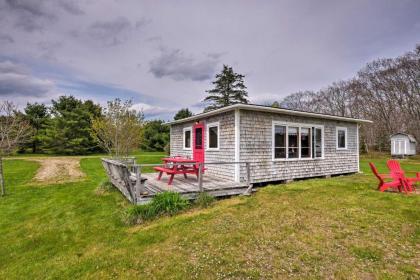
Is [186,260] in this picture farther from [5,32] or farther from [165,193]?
[5,32]

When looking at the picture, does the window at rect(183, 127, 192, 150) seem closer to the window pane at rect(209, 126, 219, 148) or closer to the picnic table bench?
the window pane at rect(209, 126, 219, 148)

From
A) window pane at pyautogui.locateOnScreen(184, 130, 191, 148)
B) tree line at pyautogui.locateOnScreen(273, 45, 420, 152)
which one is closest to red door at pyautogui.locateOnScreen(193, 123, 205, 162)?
window pane at pyautogui.locateOnScreen(184, 130, 191, 148)

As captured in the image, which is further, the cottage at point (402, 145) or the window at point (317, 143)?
the cottage at point (402, 145)

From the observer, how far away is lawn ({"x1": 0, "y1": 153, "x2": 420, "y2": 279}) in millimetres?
3090

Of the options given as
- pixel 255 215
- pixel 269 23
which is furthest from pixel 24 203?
pixel 269 23

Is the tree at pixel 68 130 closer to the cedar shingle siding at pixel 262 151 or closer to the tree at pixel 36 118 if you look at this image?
the tree at pixel 36 118

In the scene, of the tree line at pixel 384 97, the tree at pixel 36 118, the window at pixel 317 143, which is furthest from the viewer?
the tree at pixel 36 118

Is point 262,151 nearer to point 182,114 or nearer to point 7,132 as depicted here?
point 7,132

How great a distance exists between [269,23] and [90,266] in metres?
11.5

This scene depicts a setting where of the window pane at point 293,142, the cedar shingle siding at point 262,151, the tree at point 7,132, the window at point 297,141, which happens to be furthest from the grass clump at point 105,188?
the window pane at point 293,142

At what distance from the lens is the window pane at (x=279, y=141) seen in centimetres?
829

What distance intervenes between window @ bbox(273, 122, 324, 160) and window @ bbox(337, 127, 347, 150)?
131 centimetres

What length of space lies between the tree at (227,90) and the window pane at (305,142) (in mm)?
27373

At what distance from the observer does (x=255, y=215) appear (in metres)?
5.13
